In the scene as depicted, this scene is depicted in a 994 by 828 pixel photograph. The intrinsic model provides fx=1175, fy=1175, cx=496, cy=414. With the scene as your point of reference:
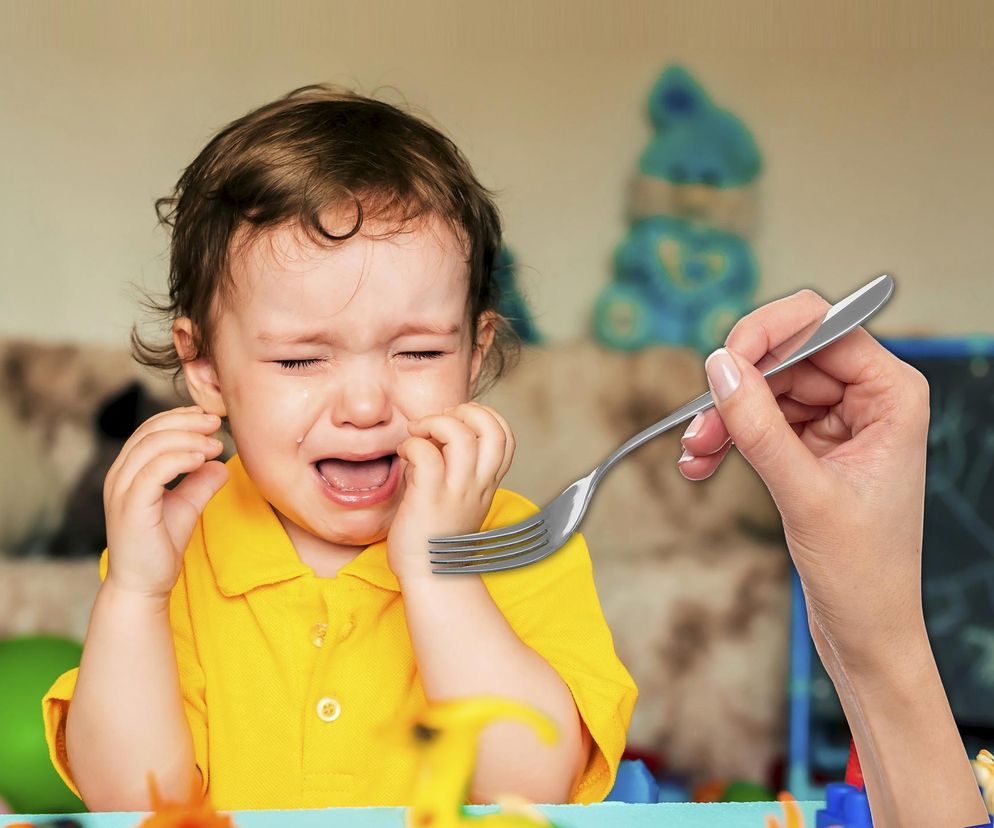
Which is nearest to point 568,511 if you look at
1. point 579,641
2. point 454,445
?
point 454,445

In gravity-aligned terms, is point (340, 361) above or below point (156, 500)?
above

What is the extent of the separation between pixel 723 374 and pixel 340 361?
0.46 m

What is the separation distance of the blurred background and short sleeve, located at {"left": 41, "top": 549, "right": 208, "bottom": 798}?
1408 millimetres

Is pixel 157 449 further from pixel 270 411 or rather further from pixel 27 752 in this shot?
pixel 27 752

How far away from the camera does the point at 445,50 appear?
2699mm

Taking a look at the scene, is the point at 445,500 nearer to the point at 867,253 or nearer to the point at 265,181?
the point at 265,181

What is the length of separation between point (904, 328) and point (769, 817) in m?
2.19

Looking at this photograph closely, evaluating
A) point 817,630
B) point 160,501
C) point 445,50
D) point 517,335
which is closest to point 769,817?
point 817,630

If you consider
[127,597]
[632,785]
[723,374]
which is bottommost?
[632,785]

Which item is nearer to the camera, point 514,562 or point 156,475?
point 514,562

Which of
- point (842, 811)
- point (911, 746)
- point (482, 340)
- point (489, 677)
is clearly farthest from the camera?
point (482, 340)

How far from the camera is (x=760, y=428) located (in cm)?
76

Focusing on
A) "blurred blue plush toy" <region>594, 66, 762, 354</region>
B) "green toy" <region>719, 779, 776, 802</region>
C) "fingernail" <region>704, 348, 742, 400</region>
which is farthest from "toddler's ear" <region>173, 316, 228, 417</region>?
"blurred blue plush toy" <region>594, 66, 762, 354</region>

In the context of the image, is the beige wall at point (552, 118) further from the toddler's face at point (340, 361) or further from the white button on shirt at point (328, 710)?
the white button on shirt at point (328, 710)
